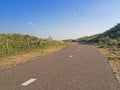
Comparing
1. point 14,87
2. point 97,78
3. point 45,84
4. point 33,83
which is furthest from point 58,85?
point 97,78

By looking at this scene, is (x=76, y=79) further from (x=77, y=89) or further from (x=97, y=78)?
(x=77, y=89)

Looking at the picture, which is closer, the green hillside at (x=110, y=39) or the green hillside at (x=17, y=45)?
the green hillside at (x=17, y=45)

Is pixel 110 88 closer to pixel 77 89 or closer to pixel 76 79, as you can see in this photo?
pixel 77 89

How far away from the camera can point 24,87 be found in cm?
720

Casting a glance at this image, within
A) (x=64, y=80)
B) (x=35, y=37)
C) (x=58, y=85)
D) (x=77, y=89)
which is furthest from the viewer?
(x=35, y=37)

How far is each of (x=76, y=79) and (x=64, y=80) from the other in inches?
21.0

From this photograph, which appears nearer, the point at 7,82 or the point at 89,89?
the point at 89,89

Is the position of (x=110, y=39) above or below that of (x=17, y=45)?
above

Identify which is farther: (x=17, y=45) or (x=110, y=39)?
(x=110, y=39)

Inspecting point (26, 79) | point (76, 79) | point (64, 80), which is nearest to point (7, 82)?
point (26, 79)

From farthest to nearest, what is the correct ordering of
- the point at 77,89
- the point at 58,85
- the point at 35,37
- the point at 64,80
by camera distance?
the point at 35,37 → the point at 64,80 → the point at 58,85 → the point at 77,89

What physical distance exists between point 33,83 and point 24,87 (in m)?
0.64

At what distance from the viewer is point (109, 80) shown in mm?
Answer: 8523

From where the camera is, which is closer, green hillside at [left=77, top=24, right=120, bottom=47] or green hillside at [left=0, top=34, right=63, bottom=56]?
green hillside at [left=0, top=34, right=63, bottom=56]
